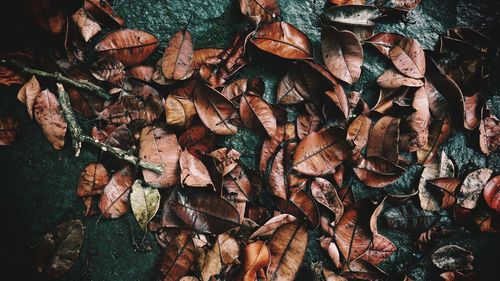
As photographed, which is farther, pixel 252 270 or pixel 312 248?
pixel 312 248

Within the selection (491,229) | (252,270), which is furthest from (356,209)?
(491,229)

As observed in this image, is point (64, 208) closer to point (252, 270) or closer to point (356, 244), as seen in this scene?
point (252, 270)

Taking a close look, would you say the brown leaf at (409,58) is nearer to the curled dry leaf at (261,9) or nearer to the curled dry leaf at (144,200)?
the curled dry leaf at (261,9)

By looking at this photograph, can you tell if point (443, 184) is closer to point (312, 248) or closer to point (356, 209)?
point (356, 209)

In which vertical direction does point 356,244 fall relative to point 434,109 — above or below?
below

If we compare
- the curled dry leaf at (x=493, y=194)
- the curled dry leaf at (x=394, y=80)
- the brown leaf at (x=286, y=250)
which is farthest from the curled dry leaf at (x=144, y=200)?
the curled dry leaf at (x=493, y=194)

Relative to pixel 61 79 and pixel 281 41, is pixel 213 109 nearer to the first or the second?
pixel 281 41

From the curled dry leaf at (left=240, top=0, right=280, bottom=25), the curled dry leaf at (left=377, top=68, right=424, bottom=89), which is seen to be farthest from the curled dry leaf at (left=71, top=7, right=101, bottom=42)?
the curled dry leaf at (left=377, top=68, right=424, bottom=89)

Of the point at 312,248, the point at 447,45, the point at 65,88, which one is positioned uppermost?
the point at 447,45
